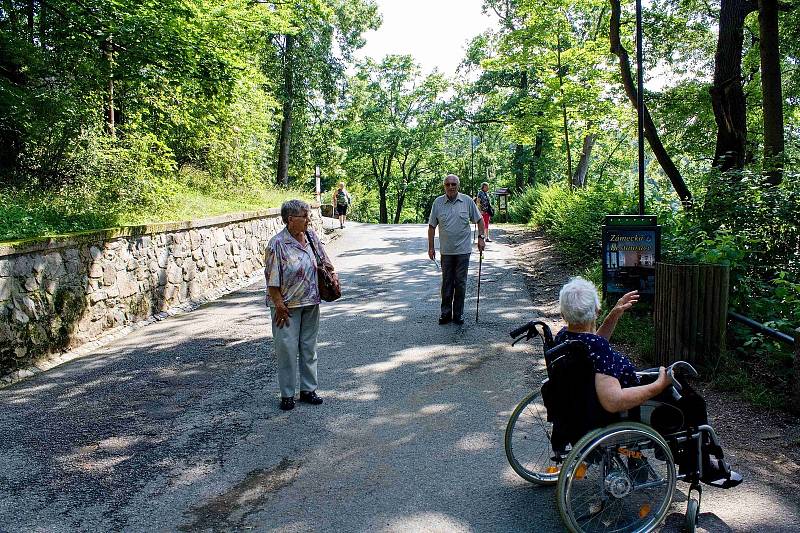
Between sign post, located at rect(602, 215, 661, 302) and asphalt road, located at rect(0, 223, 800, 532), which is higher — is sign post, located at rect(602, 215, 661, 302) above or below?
above

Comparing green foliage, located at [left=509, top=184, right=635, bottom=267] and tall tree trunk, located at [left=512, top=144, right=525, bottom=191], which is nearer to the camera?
green foliage, located at [left=509, top=184, right=635, bottom=267]

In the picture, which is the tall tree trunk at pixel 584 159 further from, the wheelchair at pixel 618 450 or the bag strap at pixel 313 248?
the wheelchair at pixel 618 450

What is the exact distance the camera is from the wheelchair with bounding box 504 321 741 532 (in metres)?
3.30

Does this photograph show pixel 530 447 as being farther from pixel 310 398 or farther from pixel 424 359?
pixel 424 359

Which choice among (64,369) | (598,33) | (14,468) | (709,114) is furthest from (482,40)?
(14,468)

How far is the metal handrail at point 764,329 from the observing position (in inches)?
206

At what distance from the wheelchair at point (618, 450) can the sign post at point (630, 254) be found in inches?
180

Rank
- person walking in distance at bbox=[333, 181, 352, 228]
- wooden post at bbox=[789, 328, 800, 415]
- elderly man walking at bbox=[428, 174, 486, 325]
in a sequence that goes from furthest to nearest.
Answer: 1. person walking in distance at bbox=[333, 181, 352, 228]
2. elderly man walking at bbox=[428, 174, 486, 325]
3. wooden post at bbox=[789, 328, 800, 415]

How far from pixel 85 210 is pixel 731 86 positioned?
11.2 meters

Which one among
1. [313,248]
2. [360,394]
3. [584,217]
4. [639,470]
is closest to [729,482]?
[639,470]

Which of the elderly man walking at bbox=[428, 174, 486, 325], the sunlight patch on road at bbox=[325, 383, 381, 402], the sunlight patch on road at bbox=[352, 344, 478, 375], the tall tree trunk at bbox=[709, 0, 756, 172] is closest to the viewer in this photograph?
the sunlight patch on road at bbox=[325, 383, 381, 402]

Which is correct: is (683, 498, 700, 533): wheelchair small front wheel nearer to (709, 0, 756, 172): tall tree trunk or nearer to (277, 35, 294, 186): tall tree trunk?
(709, 0, 756, 172): tall tree trunk

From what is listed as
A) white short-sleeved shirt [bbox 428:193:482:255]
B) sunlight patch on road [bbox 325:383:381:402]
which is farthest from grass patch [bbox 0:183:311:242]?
white short-sleeved shirt [bbox 428:193:482:255]

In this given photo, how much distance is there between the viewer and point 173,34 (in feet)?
33.9
